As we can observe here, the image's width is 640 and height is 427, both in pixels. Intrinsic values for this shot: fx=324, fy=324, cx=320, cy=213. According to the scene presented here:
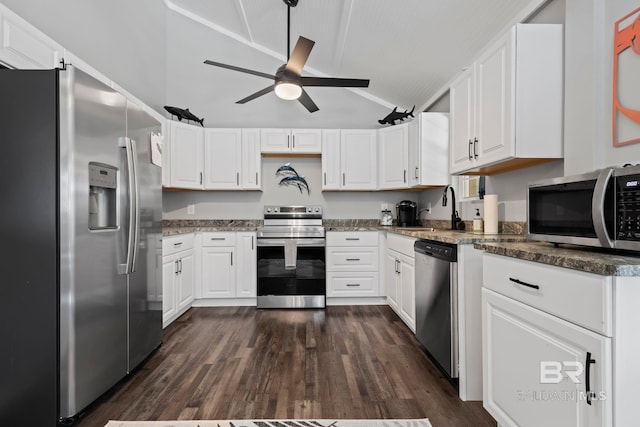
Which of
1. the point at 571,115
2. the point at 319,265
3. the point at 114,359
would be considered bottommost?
the point at 114,359

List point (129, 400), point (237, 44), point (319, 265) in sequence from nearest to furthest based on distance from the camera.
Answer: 1. point (129, 400)
2. point (319, 265)
3. point (237, 44)

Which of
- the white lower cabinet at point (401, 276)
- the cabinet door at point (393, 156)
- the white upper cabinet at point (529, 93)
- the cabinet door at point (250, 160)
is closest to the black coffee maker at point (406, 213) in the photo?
the cabinet door at point (393, 156)

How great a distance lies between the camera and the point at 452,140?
2605 millimetres

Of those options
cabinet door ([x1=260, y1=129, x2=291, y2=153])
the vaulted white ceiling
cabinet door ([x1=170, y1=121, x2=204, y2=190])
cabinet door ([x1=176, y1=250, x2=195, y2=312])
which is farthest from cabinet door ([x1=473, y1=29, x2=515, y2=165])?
cabinet door ([x1=170, y1=121, x2=204, y2=190])

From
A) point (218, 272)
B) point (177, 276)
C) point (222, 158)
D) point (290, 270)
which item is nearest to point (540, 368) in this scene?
point (290, 270)

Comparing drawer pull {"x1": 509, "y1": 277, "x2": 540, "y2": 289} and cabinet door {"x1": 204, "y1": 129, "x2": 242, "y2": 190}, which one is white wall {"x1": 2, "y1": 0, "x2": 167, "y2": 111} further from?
drawer pull {"x1": 509, "y1": 277, "x2": 540, "y2": 289}

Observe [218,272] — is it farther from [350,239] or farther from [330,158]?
[330,158]

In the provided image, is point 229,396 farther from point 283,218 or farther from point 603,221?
point 283,218

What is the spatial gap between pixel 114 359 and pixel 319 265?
2.24 metres

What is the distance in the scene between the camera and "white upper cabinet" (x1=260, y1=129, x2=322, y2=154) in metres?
4.07

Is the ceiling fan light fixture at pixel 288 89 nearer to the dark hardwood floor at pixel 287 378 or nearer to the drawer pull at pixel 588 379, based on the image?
the dark hardwood floor at pixel 287 378

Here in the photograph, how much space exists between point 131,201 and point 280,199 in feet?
8.09

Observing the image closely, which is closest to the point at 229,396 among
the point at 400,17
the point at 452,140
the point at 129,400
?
the point at 129,400

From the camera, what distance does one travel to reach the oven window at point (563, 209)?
1229 mm
